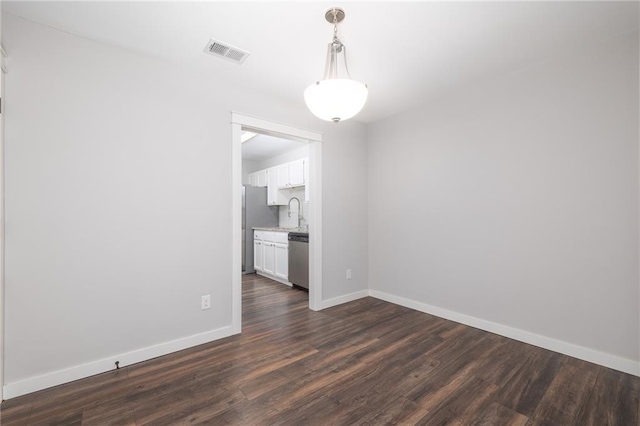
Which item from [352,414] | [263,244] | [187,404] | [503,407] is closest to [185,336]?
[187,404]

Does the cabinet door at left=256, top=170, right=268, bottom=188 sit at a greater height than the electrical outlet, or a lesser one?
greater

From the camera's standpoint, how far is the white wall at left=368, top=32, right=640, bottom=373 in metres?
2.14

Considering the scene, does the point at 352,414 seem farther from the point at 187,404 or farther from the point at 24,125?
the point at 24,125

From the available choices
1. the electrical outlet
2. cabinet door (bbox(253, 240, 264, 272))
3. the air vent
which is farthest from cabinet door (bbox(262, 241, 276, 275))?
the air vent

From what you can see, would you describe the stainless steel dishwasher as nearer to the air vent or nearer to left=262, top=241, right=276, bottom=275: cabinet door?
left=262, top=241, right=276, bottom=275: cabinet door

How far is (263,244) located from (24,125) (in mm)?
3833

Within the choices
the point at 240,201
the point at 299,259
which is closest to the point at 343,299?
the point at 299,259

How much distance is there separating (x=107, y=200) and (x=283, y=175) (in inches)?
143

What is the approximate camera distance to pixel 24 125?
1886 mm

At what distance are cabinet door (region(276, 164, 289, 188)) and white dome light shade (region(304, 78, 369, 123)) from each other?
373 centimetres

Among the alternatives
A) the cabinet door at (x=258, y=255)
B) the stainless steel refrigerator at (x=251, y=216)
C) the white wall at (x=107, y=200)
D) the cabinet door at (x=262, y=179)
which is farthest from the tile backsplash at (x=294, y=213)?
the white wall at (x=107, y=200)

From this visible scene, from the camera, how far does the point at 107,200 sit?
2.17 m

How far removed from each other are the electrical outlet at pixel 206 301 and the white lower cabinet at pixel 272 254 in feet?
6.75

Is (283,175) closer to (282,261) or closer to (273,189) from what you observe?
(273,189)
